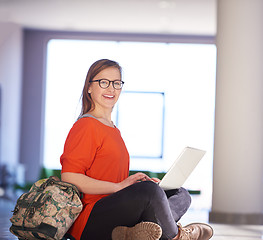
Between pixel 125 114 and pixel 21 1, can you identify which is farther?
pixel 125 114

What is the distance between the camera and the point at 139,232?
202 cm

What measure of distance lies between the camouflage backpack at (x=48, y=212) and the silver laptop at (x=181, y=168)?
0.44 metres

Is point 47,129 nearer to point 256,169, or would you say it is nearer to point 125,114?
point 125,114

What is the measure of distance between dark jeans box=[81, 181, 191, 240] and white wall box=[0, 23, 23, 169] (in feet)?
23.9

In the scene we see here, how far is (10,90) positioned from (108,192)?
778cm

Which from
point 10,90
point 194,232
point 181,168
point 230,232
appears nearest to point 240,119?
point 230,232

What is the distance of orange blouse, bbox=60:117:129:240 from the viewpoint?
2.07m

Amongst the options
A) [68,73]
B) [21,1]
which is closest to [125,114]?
[68,73]

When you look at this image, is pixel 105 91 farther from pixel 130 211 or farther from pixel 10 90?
pixel 10 90

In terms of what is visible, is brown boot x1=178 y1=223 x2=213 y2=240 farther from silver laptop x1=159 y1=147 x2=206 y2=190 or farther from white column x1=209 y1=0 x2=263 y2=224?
white column x1=209 y1=0 x2=263 y2=224

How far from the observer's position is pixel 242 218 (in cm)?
464

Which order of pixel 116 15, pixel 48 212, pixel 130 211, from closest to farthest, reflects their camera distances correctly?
pixel 48 212 < pixel 130 211 < pixel 116 15

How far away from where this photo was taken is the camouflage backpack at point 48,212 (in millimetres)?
1935

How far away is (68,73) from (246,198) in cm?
616
